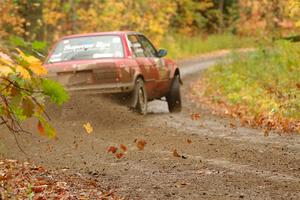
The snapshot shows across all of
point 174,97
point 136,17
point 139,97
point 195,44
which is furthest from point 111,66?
point 195,44

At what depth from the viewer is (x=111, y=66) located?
11.6 m

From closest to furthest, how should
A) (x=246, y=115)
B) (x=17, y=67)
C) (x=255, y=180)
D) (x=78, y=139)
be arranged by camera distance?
(x=17, y=67)
(x=255, y=180)
(x=78, y=139)
(x=246, y=115)

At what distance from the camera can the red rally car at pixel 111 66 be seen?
1163 centimetres

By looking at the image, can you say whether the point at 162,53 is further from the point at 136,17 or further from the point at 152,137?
the point at 136,17

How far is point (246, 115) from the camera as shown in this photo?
43.4ft

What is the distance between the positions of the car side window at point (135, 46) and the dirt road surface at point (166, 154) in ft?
4.06

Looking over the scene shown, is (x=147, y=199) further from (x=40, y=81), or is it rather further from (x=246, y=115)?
(x=246, y=115)

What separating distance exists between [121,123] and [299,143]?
3369 millimetres

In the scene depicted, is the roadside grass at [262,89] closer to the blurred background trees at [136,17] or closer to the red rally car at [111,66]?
the blurred background trees at [136,17]

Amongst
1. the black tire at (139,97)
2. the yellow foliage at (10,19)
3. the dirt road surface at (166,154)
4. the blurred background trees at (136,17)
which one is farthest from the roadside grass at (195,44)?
the dirt road surface at (166,154)

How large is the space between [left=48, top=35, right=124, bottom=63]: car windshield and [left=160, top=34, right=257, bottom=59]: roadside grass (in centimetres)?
2247

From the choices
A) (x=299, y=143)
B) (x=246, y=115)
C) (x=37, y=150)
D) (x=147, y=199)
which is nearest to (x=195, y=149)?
(x=299, y=143)

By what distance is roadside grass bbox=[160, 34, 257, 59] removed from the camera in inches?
1428

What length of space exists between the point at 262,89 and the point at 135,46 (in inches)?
153
